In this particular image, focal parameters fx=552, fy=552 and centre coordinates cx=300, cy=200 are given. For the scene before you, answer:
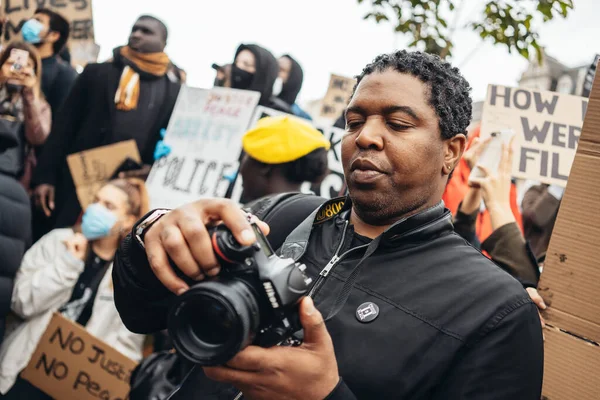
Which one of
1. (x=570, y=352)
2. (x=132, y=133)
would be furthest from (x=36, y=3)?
(x=570, y=352)

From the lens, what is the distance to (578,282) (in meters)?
1.45

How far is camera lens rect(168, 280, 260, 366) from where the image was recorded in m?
0.88

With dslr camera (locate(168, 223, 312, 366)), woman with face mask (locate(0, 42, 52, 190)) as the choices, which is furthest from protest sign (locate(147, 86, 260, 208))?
dslr camera (locate(168, 223, 312, 366))

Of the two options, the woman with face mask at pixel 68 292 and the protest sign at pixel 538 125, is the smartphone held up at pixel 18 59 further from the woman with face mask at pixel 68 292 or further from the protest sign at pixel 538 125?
the protest sign at pixel 538 125

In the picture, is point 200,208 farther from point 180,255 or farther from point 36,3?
point 36,3

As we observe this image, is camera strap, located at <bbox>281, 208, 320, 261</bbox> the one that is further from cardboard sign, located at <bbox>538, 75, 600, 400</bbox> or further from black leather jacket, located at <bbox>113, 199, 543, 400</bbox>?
cardboard sign, located at <bbox>538, 75, 600, 400</bbox>

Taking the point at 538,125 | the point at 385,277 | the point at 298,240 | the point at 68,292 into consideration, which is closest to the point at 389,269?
the point at 385,277

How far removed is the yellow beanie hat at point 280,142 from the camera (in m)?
2.51

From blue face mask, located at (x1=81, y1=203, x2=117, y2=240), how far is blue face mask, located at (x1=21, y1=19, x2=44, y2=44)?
2.17m

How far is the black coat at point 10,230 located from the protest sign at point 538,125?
205 centimetres

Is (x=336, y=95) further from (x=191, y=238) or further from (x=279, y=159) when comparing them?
(x=191, y=238)

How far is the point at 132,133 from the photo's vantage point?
12.3 feet

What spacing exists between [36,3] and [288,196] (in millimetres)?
4458

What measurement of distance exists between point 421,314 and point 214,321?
433 mm
